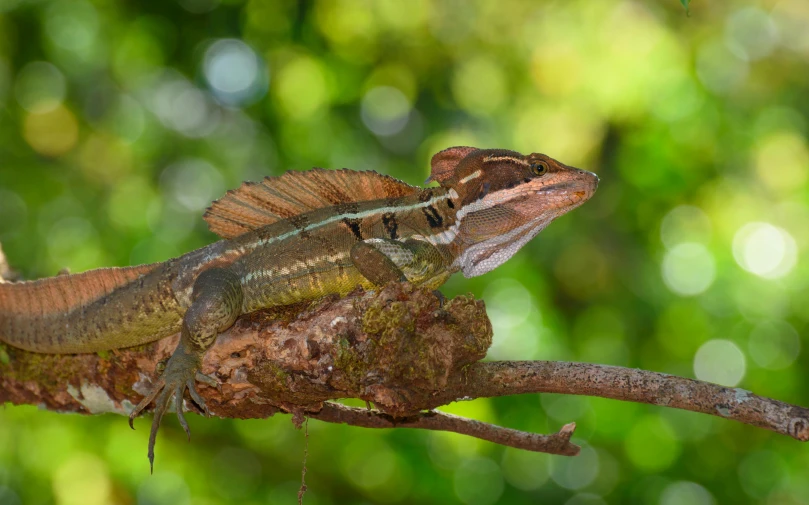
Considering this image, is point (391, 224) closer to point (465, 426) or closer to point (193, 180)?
point (465, 426)

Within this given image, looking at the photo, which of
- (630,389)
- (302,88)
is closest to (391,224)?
(630,389)

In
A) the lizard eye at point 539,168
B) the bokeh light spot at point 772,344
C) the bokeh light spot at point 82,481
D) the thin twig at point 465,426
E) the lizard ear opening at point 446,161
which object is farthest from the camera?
the bokeh light spot at point 772,344

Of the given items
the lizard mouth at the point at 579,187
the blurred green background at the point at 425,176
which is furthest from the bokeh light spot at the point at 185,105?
the lizard mouth at the point at 579,187

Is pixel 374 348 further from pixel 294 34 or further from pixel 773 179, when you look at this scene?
pixel 773 179

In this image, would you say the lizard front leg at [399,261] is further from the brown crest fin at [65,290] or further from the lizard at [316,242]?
the brown crest fin at [65,290]

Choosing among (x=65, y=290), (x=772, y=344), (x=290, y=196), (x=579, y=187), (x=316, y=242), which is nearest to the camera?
(x=579, y=187)

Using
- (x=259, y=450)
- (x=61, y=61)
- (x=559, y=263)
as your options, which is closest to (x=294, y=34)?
(x=61, y=61)
